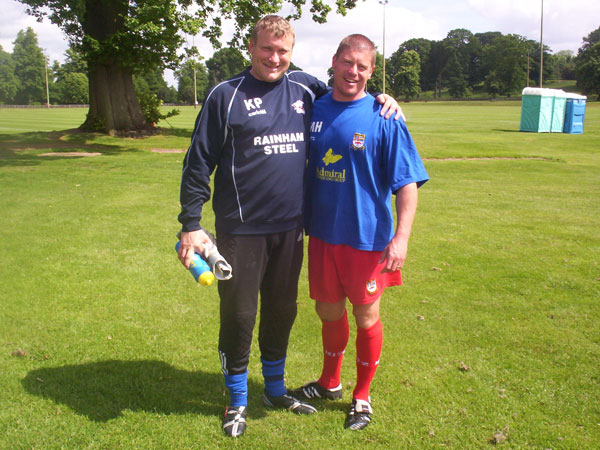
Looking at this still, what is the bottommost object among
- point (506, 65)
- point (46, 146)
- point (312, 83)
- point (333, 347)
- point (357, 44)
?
point (333, 347)

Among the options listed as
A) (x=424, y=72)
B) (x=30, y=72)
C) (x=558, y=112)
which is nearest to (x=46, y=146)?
(x=558, y=112)

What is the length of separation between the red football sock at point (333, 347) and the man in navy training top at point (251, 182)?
16.9 inches

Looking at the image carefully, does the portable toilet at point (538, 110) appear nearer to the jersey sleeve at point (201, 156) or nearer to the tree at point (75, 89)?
the jersey sleeve at point (201, 156)

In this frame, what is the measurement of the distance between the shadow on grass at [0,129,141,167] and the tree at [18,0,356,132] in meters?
1.32

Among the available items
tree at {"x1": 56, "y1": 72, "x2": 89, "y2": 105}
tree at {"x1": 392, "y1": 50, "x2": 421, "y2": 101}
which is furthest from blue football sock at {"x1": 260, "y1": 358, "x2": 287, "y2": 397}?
tree at {"x1": 392, "y1": 50, "x2": 421, "y2": 101}

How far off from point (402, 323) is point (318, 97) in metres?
2.39

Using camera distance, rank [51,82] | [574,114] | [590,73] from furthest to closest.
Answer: [51,82], [590,73], [574,114]

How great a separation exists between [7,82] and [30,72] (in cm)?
531

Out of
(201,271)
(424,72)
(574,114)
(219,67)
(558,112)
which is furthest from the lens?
(219,67)

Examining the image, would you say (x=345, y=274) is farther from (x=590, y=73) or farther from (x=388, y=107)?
(x=590, y=73)

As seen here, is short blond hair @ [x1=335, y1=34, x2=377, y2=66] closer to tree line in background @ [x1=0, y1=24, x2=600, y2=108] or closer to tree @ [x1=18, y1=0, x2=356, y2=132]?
tree @ [x1=18, y1=0, x2=356, y2=132]

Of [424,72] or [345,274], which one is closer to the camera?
[345,274]

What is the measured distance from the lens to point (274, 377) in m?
3.54

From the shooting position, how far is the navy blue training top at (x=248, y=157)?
2.98 meters
